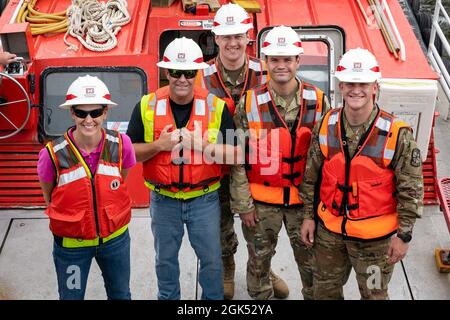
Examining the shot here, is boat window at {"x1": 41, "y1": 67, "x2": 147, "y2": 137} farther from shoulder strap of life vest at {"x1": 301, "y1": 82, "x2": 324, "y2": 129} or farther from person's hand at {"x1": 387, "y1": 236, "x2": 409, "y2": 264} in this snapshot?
person's hand at {"x1": 387, "y1": 236, "x2": 409, "y2": 264}

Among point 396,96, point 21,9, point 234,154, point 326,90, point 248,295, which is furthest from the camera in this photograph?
point 21,9

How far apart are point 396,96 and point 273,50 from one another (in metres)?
1.83

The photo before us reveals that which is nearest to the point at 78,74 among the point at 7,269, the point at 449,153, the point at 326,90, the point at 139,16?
the point at 139,16

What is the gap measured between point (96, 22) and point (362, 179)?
10.7 feet

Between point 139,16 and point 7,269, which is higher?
point 139,16

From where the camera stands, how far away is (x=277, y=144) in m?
3.92

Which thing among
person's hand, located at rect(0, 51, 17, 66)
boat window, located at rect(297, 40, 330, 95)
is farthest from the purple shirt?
boat window, located at rect(297, 40, 330, 95)

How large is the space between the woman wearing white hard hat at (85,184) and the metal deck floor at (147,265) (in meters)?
0.98

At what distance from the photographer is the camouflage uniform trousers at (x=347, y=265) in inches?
147

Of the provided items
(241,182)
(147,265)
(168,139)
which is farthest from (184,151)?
(147,265)

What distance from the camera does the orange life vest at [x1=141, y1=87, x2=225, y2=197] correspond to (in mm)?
3855

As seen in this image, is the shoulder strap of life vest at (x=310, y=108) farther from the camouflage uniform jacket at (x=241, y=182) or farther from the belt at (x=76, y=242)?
the belt at (x=76, y=242)

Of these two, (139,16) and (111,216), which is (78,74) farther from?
(111,216)

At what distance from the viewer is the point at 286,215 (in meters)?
4.10
